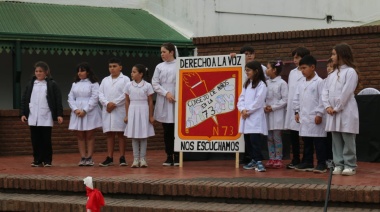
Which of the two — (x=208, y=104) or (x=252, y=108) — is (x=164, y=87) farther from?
(x=252, y=108)

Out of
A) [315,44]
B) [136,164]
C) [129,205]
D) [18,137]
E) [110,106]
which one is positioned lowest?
[129,205]

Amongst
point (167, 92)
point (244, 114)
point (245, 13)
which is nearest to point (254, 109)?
point (244, 114)

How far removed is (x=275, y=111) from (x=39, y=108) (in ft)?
12.7

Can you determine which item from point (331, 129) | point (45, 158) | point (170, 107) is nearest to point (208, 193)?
point (331, 129)

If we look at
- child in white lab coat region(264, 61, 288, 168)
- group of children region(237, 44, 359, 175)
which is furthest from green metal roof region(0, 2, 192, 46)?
child in white lab coat region(264, 61, 288, 168)

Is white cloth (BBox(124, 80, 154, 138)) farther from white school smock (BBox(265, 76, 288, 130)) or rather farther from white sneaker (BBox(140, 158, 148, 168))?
white school smock (BBox(265, 76, 288, 130))

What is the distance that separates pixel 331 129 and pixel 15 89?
9173 millimetres

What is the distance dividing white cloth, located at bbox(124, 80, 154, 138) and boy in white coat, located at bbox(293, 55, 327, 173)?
8.17 ft

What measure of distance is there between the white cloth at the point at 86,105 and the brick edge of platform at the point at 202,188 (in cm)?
211

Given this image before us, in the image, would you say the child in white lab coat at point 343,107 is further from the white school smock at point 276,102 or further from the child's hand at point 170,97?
the child's hand at point 170,97

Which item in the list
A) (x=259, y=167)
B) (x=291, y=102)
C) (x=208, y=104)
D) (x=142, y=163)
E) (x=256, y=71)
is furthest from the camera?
(x=142, y=163)

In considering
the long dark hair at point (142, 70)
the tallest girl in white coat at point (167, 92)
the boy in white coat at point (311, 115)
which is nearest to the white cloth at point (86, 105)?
the long dark hair at point (142, 70)

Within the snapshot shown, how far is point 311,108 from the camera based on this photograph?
461 inches

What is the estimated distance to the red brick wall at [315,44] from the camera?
15328mm
